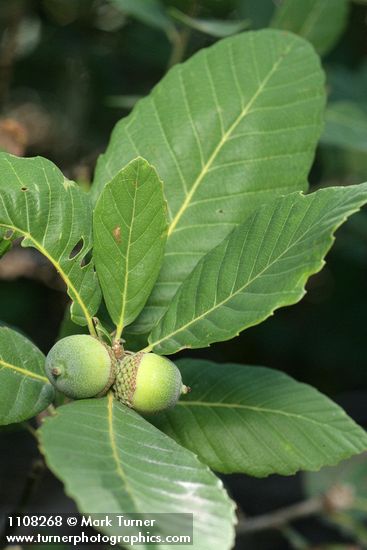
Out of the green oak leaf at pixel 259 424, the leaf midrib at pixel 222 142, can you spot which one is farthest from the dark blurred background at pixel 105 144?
the green oak leaf at pixel 259 424

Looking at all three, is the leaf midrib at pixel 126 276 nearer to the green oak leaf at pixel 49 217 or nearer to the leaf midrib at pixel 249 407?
the green oak leaf at pixel 49 217

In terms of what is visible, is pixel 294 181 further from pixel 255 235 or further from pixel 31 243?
pixel 31 243

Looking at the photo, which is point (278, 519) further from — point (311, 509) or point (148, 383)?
point (148, 383)

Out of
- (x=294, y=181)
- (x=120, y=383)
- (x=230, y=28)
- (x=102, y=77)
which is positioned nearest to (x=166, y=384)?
(x=120, y=383)

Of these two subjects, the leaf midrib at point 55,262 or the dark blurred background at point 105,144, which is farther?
the dark blurred background at point 105,144

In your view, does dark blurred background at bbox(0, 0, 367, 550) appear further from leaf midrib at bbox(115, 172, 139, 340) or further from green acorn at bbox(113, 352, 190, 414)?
green acorn at bbox(113, 352, 190, 414)

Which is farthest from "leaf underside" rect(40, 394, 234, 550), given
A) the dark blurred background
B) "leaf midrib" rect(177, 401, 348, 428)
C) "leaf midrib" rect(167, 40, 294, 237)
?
the dark blurred background

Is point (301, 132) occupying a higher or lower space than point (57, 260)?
higher
